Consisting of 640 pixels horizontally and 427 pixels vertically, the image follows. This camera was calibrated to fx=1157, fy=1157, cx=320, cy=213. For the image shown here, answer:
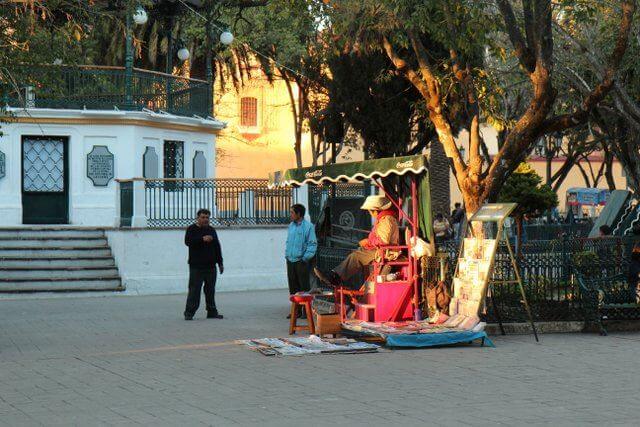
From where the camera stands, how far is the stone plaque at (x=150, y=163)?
28703 millimetres

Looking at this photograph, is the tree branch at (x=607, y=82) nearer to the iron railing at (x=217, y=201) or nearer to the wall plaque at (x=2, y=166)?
the iron railing at (x=217, y=201)

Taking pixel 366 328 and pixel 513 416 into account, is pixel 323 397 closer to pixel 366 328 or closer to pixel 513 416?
pixel 513 416

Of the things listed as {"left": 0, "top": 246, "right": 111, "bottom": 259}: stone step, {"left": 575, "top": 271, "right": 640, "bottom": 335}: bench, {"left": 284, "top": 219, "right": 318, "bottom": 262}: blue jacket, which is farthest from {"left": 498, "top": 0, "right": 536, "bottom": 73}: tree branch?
{"left": 0, "top": 246, "right": 111, "bottom": 259}: stone step

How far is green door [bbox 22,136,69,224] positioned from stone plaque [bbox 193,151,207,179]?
3561mm

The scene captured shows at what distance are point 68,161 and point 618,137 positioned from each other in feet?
54.4

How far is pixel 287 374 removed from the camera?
11781mm

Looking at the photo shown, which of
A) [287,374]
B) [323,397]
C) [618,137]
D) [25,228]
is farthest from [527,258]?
[618,137]

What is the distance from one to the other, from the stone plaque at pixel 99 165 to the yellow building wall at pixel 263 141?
28913 mm

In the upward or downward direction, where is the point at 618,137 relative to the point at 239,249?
upward

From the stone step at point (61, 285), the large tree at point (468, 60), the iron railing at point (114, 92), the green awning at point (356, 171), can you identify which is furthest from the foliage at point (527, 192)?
the green awning at point (356, 171)

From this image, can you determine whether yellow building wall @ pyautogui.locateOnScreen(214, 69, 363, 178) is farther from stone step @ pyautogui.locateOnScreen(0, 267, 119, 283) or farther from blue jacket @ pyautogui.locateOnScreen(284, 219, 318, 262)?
blue jacket @ pyautogui.locateOnScreen(284, 219, 318, 262)

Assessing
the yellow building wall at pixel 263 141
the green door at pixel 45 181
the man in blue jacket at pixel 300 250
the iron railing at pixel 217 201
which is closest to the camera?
the man in blue jacket at pixel 300 250

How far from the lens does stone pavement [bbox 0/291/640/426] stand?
30.5 ft

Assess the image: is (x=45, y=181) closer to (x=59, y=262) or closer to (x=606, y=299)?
(x=59, y=262)
